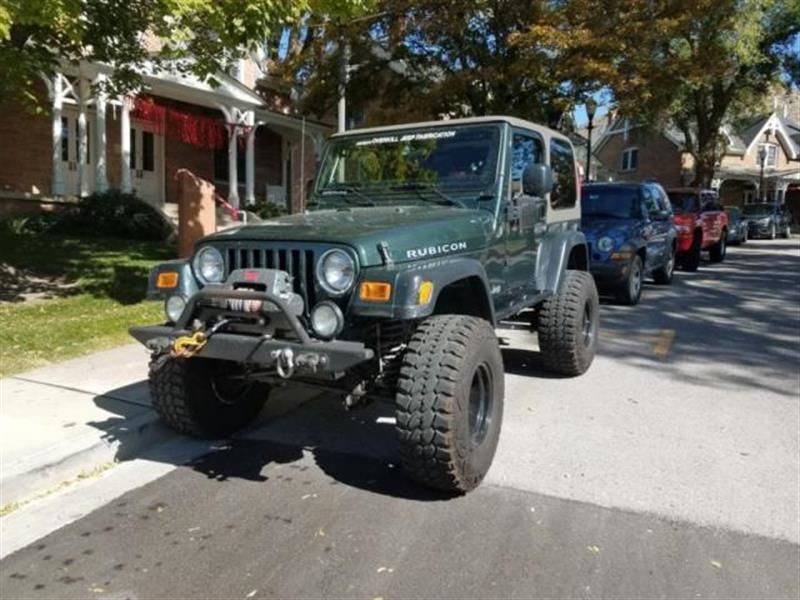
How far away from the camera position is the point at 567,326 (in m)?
6.12

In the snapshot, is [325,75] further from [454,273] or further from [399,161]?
[454,273]

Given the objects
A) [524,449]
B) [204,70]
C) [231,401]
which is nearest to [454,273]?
[524,449]

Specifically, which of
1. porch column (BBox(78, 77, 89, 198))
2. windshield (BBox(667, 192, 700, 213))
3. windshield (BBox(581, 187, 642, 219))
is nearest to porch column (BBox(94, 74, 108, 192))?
porch column (BBox(78, 77, 89, 198))

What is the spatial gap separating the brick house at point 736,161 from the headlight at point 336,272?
44641 millimetres

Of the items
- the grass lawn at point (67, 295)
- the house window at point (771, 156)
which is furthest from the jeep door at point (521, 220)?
the house window at point (771, 156)

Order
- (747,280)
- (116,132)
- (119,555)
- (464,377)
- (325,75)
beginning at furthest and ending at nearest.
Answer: (116,132)
(325,75)
(747,280)
(464,377)
(119,555)

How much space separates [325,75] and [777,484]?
44.0ft

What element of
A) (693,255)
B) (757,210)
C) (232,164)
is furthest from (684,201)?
(757,210)

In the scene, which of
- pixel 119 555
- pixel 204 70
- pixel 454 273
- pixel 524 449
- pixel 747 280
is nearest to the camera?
pixel 119 555

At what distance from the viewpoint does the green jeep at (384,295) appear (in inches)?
Result: 147

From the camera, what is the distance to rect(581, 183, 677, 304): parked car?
10.5m

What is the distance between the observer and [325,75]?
15766 millimetres

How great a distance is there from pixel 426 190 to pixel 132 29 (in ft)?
16.0

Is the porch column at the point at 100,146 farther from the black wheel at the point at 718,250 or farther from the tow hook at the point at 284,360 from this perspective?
the tow hook at the point at 284,360
